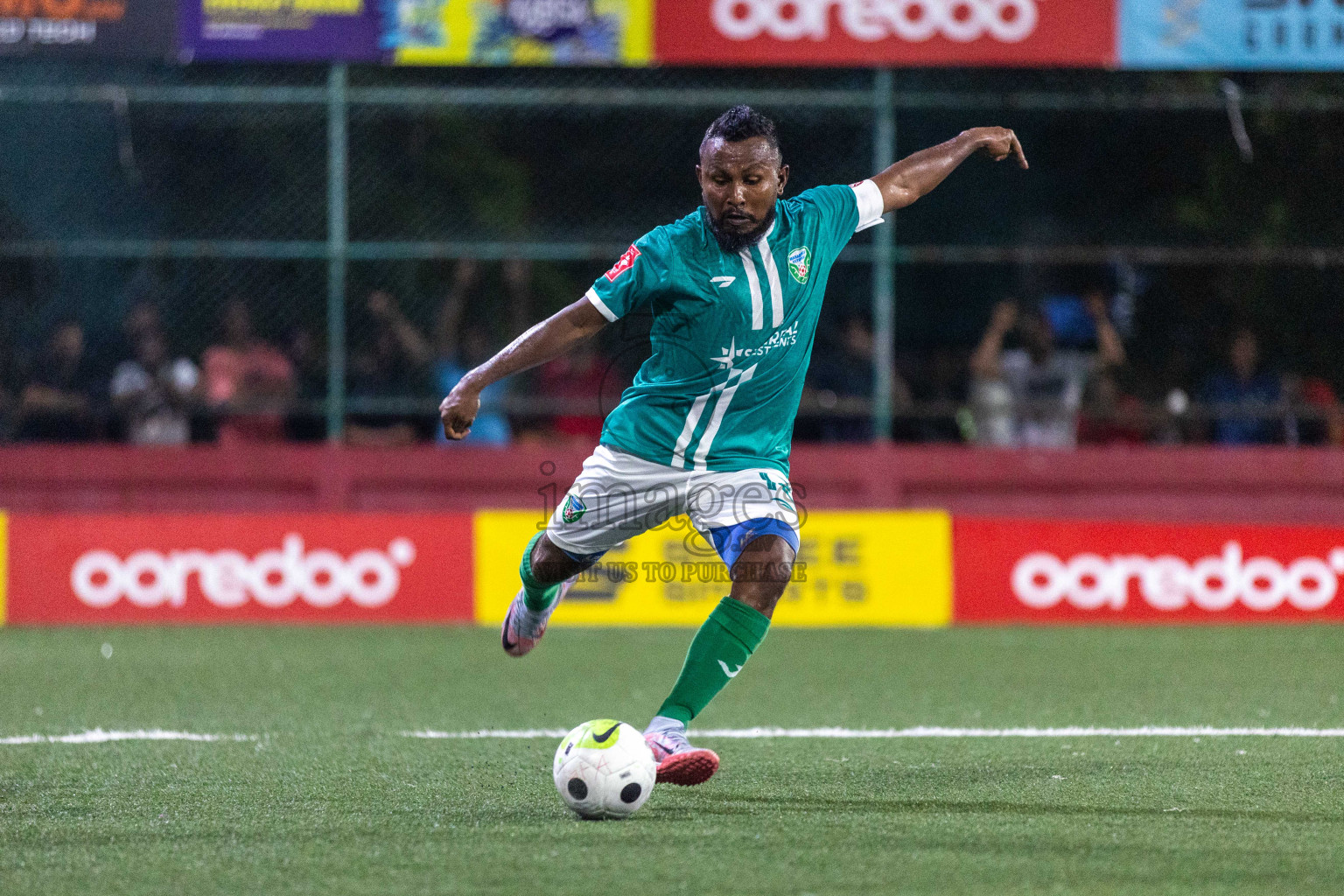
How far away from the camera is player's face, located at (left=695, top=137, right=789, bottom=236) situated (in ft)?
16.9

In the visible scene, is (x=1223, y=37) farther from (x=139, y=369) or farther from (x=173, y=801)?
(x=173, y=801)

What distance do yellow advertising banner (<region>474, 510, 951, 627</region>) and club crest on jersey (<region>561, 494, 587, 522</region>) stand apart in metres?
5.42

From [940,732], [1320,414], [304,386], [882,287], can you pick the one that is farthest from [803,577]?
[304,386]

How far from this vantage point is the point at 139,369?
12.9 meters

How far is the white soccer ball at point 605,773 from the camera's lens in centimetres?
477

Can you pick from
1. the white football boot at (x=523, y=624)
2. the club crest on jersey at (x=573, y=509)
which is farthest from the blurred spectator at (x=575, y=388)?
the club crest on jersey at (x=573, y=509)

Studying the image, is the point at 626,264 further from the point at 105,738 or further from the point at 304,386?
the point at 304,386

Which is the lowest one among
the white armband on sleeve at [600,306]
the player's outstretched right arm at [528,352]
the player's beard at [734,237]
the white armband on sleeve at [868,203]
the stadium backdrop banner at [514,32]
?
the player's outstretched right arm at [528,352]

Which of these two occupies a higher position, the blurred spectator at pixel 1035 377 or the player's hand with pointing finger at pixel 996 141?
the player's hand with pointing finger at pixel 996 141

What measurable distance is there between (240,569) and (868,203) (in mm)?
6811

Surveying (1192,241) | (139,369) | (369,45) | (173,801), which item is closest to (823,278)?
(173,801)

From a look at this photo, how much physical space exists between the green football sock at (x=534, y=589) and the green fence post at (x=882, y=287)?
675 cm

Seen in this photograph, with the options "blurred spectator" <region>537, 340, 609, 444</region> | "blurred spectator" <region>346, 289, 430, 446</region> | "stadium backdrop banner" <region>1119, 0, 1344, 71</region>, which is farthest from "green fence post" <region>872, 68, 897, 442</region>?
"blurred spectator" <region>346, 289, 430, 446</region>

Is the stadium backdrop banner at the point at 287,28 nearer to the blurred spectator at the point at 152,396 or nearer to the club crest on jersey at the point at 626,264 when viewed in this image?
the blurred spectator at the point at 152,396
